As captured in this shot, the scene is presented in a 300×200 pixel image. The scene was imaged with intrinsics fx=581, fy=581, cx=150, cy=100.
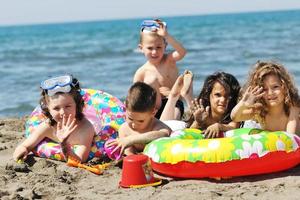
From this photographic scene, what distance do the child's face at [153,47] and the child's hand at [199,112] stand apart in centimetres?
125

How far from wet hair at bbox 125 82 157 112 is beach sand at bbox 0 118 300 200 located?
1.97ft

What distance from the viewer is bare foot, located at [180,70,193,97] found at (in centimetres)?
620

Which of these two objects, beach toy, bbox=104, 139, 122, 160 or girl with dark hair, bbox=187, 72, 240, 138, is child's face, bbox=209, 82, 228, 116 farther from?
beach toy, bbox=104, 139, 122, 160

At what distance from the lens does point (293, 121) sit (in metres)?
5.00

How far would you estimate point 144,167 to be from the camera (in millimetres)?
4574

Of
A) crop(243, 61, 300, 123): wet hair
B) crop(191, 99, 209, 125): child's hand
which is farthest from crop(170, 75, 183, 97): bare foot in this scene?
crop(243, 61, 300, 123): wet hair

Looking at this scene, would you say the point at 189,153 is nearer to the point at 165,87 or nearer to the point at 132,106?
the point at 132,106

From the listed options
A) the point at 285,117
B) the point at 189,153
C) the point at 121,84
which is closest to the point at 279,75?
the point at 285,117

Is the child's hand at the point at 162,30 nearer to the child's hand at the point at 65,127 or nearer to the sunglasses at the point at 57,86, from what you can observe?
the sunglasses at the point at 57,86

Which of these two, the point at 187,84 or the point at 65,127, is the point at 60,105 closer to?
the point at 65,127

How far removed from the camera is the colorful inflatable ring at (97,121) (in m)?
5.57

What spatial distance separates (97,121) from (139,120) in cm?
96

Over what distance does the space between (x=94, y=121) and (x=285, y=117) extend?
6.56 ft

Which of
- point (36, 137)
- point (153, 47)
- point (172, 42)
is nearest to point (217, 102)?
point (172, 42)
